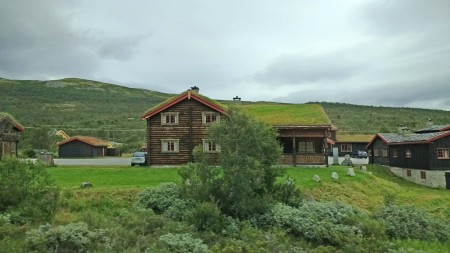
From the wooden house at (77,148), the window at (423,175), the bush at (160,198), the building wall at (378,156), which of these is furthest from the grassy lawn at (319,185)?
the wooden house at (77,148)

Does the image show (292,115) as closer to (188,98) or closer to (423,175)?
(188,98)

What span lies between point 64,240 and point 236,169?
7723 millimetres

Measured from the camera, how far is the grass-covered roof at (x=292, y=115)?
33719 mm

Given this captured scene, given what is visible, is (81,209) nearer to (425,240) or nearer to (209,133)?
(209,133)

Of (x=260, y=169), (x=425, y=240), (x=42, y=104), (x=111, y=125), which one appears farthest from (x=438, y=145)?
(x=42, y=104)

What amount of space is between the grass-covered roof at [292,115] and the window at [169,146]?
6.71 meters

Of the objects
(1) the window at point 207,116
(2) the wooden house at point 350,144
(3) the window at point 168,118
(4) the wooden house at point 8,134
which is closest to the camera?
(1) the window at point 207,116

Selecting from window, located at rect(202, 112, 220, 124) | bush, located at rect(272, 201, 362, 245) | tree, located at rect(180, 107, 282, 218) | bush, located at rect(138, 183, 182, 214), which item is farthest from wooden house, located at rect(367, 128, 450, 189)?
bush, located at rect(138, 183, 182, 214)

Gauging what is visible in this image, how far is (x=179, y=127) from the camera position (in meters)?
33.7

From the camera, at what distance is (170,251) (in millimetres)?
13898

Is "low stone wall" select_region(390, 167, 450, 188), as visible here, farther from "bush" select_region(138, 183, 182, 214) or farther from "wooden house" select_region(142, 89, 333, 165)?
"bush" select_region(138, 183, 182, 214)

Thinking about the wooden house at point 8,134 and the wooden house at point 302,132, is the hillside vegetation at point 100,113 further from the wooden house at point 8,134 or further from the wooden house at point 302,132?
the wooden house at point 8,134

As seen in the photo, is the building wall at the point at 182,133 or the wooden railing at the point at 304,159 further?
the wooden railing at the point at 304,159

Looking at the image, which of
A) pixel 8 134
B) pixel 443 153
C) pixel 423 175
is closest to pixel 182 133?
pixel 8 134
